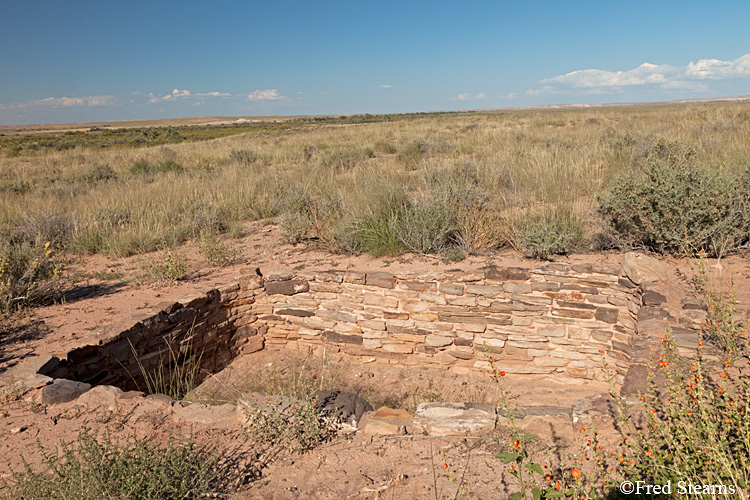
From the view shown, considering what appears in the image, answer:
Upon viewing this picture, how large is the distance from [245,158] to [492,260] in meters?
11.7

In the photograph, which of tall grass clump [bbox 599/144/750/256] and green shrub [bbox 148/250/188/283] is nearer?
tall grass clump [bbox 599/144/750/256]

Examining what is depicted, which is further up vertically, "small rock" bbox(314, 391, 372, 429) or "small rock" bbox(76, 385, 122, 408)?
"small rock" bbox(76, 385, 122, 408)

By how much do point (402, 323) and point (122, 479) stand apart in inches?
132

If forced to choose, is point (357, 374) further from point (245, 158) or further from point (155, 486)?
point (245, 158)

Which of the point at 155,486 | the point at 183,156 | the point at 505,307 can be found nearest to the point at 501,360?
the point at 505,307

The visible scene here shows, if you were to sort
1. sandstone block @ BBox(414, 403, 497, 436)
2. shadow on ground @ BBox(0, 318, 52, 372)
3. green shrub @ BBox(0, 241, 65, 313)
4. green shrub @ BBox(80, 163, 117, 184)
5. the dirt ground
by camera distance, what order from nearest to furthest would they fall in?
the dirt ground → sandstone block @ BBox(414, 403, 497, 436) → shadow on ground @ BBox(0, 318, 52, 372) → green shrub @ BBox(0, 241, 65, 313) → green shrub @ BBox(80, 163, 117, 184)

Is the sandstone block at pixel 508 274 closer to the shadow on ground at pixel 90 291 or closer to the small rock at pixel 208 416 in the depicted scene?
the small rock at pixel 208 416

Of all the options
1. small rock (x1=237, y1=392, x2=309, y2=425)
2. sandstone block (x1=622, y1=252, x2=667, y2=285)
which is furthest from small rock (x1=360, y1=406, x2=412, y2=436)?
sandstone block (x1=622, y1=252, x2=667, y2=285)

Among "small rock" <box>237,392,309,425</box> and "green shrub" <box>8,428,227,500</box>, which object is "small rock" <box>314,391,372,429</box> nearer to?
"small rock" <box>237,392,309,425</box>

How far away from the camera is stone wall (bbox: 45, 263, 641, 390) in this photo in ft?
→ 14.8

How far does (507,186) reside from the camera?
8.18 metres

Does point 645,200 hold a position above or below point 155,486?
above

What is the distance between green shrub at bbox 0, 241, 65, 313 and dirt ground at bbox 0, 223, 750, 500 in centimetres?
22

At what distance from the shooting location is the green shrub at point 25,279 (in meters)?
4.76
